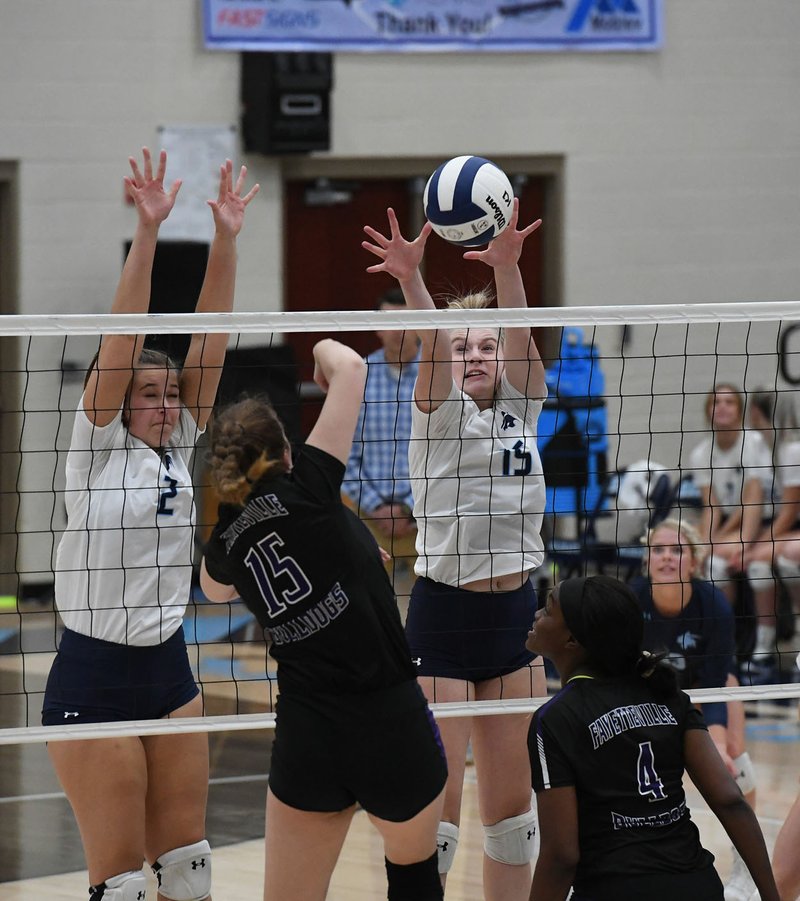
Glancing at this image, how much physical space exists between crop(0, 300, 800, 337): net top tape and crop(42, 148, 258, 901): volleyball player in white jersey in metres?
0.08

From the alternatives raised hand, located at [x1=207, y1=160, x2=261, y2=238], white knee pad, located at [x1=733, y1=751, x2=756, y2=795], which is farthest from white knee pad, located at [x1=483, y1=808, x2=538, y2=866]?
raised hand, located at [x1=207, y1=160, x2=261, y2=238]

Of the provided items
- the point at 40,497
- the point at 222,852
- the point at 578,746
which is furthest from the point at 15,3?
the point at 578,746

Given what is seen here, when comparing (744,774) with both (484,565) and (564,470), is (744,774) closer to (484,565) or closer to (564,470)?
(484,565)

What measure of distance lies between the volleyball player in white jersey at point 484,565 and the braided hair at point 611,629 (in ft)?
3.08

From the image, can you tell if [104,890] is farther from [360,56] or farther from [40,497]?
[360,56]

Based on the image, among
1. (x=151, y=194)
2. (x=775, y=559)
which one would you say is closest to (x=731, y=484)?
(x=775, y=559)

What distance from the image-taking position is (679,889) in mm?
3268

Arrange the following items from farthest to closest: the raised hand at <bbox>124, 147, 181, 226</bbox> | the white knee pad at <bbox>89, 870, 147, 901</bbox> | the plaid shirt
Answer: the plaid shirt, the raised hand at <bbox>124, 147, 181, 226</bbox>, the white knee pad at <bbox>89, 870, 147, 901</bbox>

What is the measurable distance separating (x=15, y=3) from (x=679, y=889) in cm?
878

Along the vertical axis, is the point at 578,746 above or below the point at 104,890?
above

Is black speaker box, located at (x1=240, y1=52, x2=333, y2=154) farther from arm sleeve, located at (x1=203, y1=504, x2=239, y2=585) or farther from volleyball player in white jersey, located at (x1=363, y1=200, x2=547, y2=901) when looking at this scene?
arm sleeve, located at (x1=203, y1=504, x2=239, y2=585)

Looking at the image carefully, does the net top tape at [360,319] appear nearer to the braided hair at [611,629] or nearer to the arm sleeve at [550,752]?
the braided hair at [611,629]

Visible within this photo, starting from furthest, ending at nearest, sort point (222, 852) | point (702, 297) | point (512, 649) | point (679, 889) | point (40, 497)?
1. point (702, 297)
2. point (40, 497)
3. point (222, 852)
4. point (512, 649)
5. point (679, 889)

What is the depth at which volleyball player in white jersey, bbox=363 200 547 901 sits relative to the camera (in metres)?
4.36
